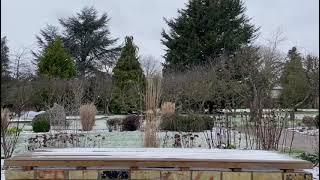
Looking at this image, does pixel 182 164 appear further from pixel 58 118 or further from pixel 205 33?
pixel 205 33

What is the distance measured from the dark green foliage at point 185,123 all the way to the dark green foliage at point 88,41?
18.9m

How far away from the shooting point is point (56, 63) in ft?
87.5

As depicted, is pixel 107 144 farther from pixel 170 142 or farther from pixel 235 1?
pixel 235 1

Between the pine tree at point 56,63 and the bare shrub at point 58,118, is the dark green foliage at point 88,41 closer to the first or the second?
the pine tree at point 56,63

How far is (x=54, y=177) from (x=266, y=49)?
2058cm

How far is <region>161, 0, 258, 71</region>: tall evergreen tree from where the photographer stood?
88.9ft

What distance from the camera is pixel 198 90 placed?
706 inches

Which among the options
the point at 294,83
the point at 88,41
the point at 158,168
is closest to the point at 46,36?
the point at 88,41

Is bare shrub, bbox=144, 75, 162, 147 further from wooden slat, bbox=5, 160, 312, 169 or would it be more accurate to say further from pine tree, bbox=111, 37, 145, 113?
pine tree, bbox=111, 37, 145, 113

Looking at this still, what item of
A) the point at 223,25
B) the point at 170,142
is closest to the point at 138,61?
the point at 223,25

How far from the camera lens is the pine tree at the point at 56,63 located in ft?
86.6

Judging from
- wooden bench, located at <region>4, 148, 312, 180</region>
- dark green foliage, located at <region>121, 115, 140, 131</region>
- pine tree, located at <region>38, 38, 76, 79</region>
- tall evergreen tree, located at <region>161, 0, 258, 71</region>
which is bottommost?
wooden bench, located at <region>4, 148, 312, 180</region>

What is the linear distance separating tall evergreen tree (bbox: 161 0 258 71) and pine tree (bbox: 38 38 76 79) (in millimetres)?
5257

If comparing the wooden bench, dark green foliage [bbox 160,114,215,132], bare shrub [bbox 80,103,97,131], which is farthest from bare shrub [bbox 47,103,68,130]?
the wooden bench
